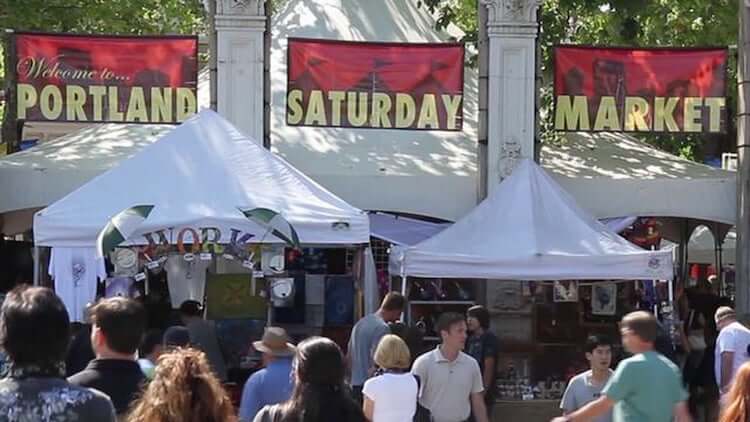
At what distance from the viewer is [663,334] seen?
40.8 ft

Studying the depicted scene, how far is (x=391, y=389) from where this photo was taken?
8328 mm

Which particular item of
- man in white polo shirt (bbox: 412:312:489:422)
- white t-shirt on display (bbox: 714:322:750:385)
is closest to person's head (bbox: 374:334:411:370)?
man in white polo shirt (bbox: 412:312:489:422)

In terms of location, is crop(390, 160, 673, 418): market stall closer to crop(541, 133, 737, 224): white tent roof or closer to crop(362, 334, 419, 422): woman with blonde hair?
crop(541, 133, 737, 224): white tent roof

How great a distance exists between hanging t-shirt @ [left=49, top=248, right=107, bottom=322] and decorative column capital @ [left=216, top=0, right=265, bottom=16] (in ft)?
15.3

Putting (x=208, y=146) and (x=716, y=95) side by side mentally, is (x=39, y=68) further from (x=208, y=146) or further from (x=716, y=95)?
(x=716, y=95)

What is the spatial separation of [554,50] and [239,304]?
531 cm

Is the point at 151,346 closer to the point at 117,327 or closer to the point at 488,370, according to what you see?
the point at 117,327

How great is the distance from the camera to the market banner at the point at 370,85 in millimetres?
15828

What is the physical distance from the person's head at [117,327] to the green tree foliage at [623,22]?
1297 centimetres

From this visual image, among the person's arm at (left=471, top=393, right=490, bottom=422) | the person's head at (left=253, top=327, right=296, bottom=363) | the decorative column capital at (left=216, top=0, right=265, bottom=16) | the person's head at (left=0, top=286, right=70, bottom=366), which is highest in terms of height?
the decorative column capital at (left=216, top=0, right=265, bottom=16)

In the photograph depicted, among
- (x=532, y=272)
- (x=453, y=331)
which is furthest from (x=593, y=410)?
(x=532, y=272)

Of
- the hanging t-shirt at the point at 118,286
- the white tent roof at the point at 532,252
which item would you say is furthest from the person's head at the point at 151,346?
the white tent roof at the point at 532,252

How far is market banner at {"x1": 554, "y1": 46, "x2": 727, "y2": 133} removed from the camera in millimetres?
16422

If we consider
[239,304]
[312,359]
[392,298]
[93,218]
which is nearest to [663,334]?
[392,298]
